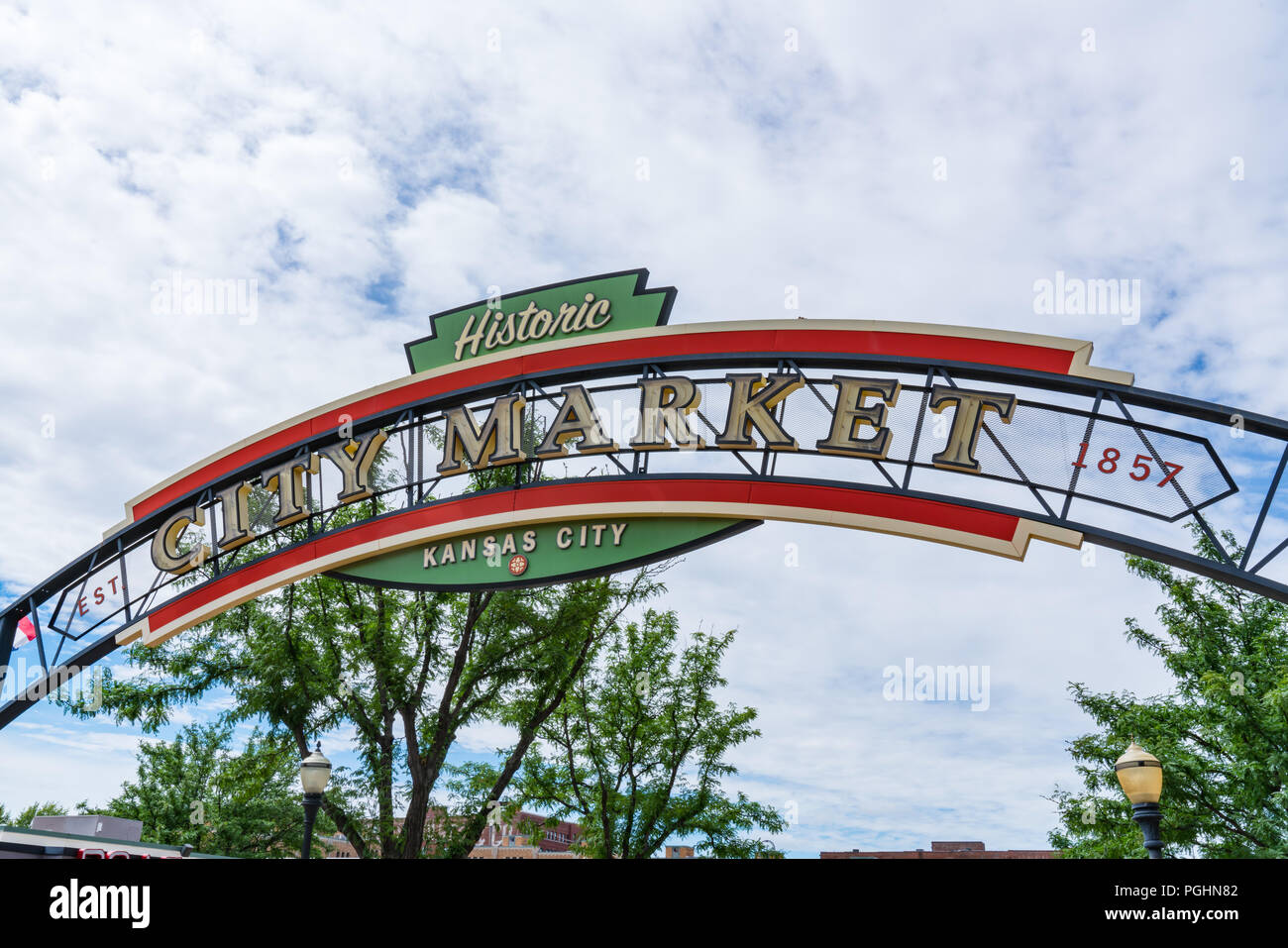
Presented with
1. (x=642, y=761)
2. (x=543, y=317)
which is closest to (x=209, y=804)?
(x=642, y=761)

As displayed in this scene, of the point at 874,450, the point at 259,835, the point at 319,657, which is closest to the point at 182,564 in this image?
the point at 319,657

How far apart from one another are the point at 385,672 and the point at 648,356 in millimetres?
8980

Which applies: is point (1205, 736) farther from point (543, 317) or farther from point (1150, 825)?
point (543, 317)

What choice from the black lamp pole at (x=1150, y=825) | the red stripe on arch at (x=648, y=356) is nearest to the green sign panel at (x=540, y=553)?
the red stripe on arch at (x=648, y=356)

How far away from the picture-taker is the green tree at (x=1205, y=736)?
16.4 m

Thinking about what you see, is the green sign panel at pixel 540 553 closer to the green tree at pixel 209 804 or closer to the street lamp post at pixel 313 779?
the street lamp post at pixel 313 779

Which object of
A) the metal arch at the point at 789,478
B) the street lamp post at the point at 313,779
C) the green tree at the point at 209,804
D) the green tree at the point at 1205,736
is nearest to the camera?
the metal arch at the point at 789,478

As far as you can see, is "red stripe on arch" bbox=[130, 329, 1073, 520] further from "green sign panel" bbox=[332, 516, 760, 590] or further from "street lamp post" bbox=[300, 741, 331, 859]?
"street lamp post" bbox=[300, 741, 331, 859]

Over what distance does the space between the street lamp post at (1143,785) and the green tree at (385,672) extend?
10267mm

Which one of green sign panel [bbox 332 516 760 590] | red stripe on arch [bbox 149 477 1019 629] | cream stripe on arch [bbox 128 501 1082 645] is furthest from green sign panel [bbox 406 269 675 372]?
green sign panel [bbox 332 516 760 590]

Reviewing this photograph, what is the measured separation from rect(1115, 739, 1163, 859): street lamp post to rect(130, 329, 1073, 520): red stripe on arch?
3.82m

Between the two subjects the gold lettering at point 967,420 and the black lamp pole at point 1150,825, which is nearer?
the black lamp pole at point 1150,825
